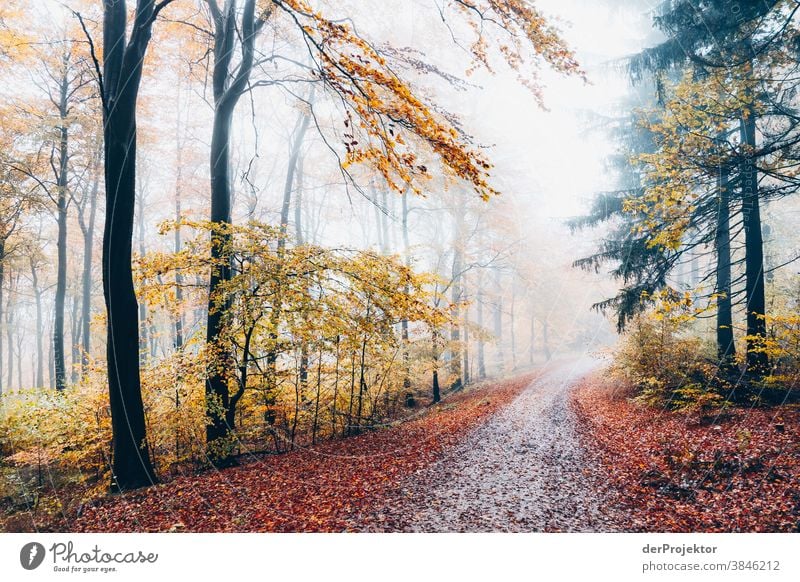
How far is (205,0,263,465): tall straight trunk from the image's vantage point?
5.31 metres

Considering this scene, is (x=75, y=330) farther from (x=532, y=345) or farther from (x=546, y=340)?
(x=546, y=340)

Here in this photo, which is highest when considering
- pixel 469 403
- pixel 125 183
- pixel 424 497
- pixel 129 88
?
pixel 129 88

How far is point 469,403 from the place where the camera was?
1044cm

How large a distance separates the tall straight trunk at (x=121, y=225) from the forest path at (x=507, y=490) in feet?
10.7

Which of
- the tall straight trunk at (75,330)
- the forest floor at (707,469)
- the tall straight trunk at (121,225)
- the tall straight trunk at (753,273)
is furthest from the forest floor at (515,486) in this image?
the tall straight trunk at (75,330)

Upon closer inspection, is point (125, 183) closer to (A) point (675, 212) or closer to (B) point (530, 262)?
(A) point (675, 212)

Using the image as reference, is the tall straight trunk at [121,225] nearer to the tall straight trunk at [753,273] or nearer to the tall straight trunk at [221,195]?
the tall straight trunk at [221,195]

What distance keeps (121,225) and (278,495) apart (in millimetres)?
3729

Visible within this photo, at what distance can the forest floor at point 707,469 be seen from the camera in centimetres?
323

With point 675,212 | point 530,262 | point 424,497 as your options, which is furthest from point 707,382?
point 530,262

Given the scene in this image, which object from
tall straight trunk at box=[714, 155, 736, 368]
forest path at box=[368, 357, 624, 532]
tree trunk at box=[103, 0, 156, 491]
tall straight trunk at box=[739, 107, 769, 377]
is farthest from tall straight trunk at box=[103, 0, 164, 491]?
tall straight trunk at box=[739, 107, 769, 377]

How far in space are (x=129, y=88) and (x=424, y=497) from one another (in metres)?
5.85

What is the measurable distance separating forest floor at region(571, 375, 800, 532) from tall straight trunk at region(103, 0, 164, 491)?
220 inches

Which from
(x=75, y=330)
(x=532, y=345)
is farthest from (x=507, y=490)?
(x=75, y=330)
